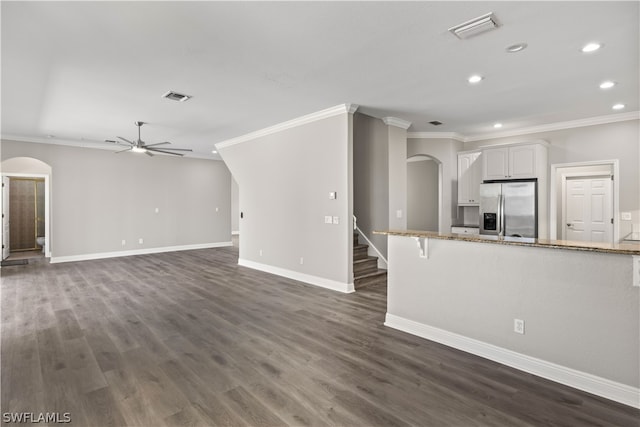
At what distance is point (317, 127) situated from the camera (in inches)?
211

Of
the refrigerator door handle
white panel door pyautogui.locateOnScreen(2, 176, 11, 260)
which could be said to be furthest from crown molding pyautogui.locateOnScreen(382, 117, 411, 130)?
white panel door pyautogui.locateOnScreen(2, 176, 11, 260)

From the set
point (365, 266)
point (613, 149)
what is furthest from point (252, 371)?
point (613, 149)

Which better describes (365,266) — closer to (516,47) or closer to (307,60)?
(307,60)

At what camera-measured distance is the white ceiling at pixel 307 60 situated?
2496mm

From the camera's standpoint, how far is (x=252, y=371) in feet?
8.68

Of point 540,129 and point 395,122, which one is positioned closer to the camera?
point 395,122

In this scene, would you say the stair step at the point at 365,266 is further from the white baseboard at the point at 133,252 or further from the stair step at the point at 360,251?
the white baseboard at the point at 133,252

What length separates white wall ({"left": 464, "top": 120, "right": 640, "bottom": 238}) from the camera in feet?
16.7

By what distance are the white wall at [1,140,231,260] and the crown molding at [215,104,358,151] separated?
256 centimetres

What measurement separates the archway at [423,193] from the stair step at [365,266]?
2.97m

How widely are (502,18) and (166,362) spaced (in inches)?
157

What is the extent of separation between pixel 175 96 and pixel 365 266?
159 inches

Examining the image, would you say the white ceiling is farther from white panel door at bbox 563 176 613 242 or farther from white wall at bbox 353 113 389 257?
white panel door at bbox 563 176 613 242

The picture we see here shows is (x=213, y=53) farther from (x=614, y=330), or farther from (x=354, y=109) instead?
(x=614, y=330)
